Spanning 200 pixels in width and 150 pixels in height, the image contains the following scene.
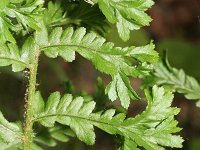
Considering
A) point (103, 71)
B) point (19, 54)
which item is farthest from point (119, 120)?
point (19, 54)

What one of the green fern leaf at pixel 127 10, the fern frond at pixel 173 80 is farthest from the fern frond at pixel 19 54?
the fern frond at pixel 173 80

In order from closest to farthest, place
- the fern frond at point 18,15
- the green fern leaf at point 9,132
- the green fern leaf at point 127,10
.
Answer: the fern frond at point 18,15 → the green fern leaf at point 127,10 → the green fern leaf at point 9,132

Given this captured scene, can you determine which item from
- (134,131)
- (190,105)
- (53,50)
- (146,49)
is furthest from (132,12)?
(190,105)

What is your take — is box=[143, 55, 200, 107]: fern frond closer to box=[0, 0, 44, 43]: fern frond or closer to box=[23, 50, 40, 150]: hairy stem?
box=[23, 50, 40, 150]: hairy stem

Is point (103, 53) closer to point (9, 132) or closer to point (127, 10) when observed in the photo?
point (127, 10)

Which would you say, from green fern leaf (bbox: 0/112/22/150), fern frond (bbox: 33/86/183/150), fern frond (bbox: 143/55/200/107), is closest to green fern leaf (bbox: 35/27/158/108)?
fern frond (bbox: 33/86/183/150)

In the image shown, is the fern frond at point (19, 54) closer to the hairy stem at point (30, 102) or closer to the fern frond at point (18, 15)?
the hairy stem at point (30, 102)
